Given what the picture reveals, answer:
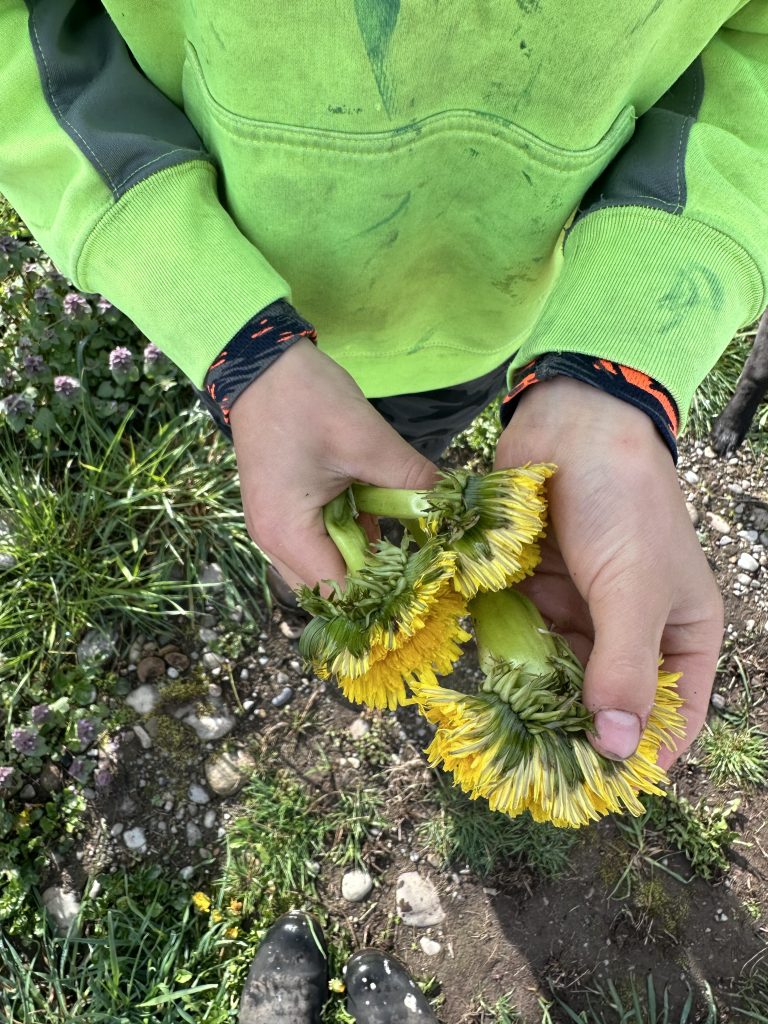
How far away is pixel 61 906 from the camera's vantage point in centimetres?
258

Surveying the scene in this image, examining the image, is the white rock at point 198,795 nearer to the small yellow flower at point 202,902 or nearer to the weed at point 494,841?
the small yellow flower at point 202,902

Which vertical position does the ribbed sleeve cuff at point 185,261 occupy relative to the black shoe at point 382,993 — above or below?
above

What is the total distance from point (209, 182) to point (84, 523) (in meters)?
1.87

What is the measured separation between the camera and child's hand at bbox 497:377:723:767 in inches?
45.0

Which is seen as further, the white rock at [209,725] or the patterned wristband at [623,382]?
the white rock at [209,725]

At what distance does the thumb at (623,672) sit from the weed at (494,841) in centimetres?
175

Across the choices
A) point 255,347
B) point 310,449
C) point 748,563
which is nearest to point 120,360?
point 255,347

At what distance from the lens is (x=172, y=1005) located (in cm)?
247

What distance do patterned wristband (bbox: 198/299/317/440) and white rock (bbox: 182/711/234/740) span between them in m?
1.83

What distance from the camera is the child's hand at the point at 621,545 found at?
1.14m

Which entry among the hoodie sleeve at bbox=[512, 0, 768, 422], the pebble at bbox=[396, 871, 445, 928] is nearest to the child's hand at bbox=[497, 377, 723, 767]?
the hoodie sleeve at bbox=[512, 0, 768, 422]

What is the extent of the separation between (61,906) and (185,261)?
232cm

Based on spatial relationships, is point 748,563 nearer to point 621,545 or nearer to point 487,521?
point 621,545

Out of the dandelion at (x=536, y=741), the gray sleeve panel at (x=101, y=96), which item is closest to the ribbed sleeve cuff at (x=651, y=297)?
the dandelion at (x=536, y=741)
